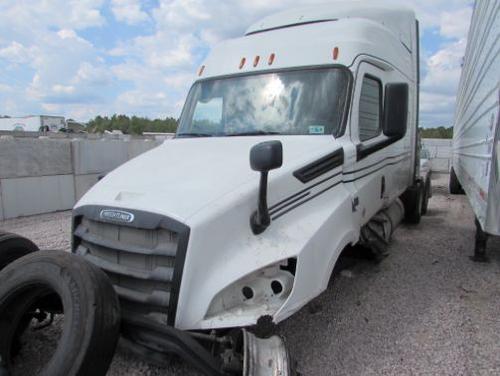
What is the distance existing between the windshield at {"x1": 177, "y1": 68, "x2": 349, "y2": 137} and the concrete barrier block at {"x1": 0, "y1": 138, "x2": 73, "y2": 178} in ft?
18.1

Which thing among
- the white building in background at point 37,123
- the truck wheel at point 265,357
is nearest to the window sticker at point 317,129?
the truck wheel at point 265,357

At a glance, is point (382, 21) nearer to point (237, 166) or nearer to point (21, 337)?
point (237, 166)

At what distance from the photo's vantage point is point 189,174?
3332mm

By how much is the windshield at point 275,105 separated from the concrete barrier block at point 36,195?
5.57 metres

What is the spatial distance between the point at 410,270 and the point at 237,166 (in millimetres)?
3376

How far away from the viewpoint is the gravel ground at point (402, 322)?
3.36 metres

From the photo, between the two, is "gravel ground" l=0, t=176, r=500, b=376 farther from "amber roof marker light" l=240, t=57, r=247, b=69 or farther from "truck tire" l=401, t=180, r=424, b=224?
"amber roof marker light" l=240, t=57, r=247, b=69

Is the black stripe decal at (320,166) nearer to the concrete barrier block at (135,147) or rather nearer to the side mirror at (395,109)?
the side mirror at (395,109)

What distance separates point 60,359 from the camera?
7.63 feet

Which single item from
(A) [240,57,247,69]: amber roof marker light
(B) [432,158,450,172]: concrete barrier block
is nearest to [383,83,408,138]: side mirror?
(A) [240,57,247,69]: amber roof marker light

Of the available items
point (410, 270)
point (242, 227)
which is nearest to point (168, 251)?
point (242, 227)

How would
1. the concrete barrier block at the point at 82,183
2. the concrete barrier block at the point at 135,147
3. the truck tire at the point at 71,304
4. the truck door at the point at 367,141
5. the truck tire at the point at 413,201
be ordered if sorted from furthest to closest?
the concrete barrier block at the point at 135,147 → the concrete barrier block at the point at 82,183 → the truck tire at the point at 413,201 → the truck door at the point at 367,141 → the truck tire at the point at 71,304

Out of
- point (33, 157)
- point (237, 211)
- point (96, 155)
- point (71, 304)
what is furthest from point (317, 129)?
point (96, 155)

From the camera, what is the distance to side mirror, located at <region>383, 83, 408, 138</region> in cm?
407
